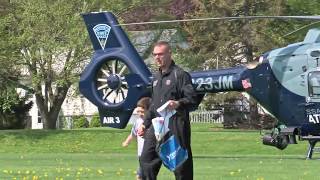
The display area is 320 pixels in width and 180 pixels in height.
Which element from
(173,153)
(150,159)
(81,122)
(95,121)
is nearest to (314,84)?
(150,159)

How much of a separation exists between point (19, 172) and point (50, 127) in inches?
1073

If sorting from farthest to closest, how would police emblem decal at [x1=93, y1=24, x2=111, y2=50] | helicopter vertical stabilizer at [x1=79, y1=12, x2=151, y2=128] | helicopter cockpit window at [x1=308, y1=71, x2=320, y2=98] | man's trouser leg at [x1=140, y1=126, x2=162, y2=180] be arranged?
police emblem decal at [x1=93, y1=24, x2=111, y2=50] → helicopter vertical stabilizer at [x1=79, y1=12, x2=151, y2=128] → helicopter cockpit window at [x1=308, y1=71, x2=320, y2=98] → man's trouser leg at [x1=140, y1=126, x2=162, y2=180]

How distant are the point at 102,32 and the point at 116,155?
18.2 feet

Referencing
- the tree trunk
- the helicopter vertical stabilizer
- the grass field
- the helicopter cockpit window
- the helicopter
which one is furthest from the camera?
the tree trunk

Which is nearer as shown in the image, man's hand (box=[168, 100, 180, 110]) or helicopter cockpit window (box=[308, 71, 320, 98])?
man's hand (box=[168, 100, 180, 110])

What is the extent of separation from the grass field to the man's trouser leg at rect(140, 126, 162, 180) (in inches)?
220

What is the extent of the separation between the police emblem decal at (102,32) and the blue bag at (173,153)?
50.3 feet

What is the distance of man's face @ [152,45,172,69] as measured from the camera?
10.7 m

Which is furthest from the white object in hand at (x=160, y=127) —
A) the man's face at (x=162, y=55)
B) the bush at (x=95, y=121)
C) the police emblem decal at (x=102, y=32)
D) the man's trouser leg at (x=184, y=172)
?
the bush at (x=95, y=121)

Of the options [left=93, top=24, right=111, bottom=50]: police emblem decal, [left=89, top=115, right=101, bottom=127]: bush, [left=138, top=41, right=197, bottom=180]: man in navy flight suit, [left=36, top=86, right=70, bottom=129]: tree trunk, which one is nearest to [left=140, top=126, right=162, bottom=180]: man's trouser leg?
[left=138, top=41, right=197, bottom=180]: man in navy flight suit

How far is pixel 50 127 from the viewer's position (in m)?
45.5

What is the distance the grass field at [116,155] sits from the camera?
1836cm

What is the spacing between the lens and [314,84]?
2192 centimetres

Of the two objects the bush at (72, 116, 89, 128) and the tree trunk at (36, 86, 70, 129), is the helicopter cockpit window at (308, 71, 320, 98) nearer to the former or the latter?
the tree trunk at (36, 86, 70, 129)
